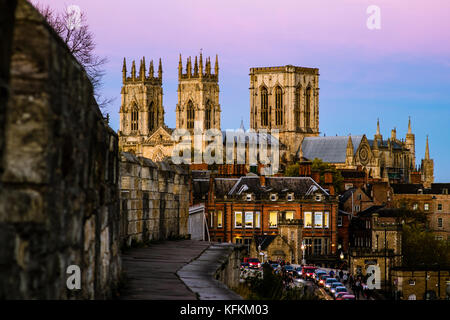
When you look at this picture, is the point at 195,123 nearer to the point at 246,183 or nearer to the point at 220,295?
the point at 246,183

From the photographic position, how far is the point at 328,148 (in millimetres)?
177125

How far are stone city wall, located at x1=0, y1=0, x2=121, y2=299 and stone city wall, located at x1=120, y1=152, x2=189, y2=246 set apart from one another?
9.17m

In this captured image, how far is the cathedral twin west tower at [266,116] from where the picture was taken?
175125mm

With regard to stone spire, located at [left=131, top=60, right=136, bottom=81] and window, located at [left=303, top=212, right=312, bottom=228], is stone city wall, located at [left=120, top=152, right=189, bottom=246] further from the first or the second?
stone spire, located at [left=131, top=60, right=136, bottom=81]

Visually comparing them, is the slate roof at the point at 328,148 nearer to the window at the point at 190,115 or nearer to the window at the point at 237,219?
the window at the point at 190,115

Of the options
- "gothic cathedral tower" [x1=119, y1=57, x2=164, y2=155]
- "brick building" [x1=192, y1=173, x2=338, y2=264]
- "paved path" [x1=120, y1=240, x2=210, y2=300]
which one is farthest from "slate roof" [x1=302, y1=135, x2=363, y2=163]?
"paved path" [x1=120, y1=240, x2=210, y2=300]

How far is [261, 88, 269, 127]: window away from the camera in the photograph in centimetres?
18949

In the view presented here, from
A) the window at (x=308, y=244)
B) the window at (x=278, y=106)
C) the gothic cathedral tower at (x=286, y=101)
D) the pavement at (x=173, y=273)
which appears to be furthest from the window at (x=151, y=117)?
the pavement at (x=173, y=273)

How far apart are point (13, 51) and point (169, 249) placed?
13393 millimetres

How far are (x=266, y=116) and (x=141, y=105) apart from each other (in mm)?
25033

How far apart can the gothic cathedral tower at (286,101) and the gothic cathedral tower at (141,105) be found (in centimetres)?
1896

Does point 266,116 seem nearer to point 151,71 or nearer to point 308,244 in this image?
point 151,71

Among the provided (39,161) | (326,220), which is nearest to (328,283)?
(326,220)
